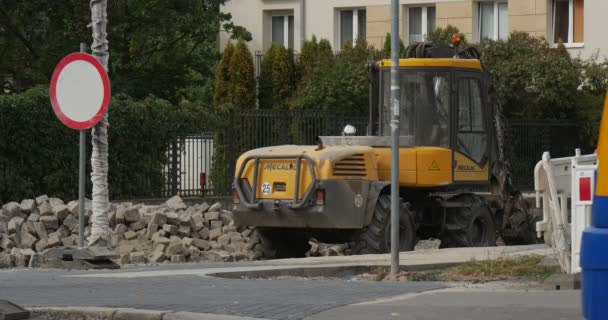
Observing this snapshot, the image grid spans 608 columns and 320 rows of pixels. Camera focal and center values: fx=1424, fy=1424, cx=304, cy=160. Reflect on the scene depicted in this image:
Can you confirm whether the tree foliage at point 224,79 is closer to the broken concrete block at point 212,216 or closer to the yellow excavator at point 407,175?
the broken concrete block at point 212,216

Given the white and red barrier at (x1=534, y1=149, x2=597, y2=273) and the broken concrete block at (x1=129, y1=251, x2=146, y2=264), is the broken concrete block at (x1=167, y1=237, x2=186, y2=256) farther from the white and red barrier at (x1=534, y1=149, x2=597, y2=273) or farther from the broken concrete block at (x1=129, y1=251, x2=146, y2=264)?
the white and red barrier at (x1=534, y1=149, x2=597, y2=273)

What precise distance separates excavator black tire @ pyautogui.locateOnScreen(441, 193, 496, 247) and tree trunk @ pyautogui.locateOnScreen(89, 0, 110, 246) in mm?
6445

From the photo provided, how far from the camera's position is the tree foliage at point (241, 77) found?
4275 cm

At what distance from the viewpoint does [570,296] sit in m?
12.4

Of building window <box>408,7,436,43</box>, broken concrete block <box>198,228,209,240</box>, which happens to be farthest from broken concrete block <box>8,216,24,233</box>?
building window <box>408,7,436,43</box>

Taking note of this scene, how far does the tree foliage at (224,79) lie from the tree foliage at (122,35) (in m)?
0.71

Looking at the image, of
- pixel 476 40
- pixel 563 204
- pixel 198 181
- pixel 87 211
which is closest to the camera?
pixel 563 204

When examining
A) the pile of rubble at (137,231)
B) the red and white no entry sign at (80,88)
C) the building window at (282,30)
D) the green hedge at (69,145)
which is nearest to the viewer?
the red and white no entry sign at (80,88)

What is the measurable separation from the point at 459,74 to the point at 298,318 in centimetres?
1143

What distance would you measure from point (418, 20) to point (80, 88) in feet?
93.8

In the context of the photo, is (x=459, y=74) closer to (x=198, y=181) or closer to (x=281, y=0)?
(x=198, y=181)

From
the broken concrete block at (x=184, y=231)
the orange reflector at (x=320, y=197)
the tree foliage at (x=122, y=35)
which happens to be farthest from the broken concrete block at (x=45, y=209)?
the tree foliage at (x=122, y=35)

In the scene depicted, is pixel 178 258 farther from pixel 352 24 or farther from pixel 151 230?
pixel 352 24

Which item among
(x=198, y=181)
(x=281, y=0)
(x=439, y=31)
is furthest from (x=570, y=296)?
(x=281, y=0)
